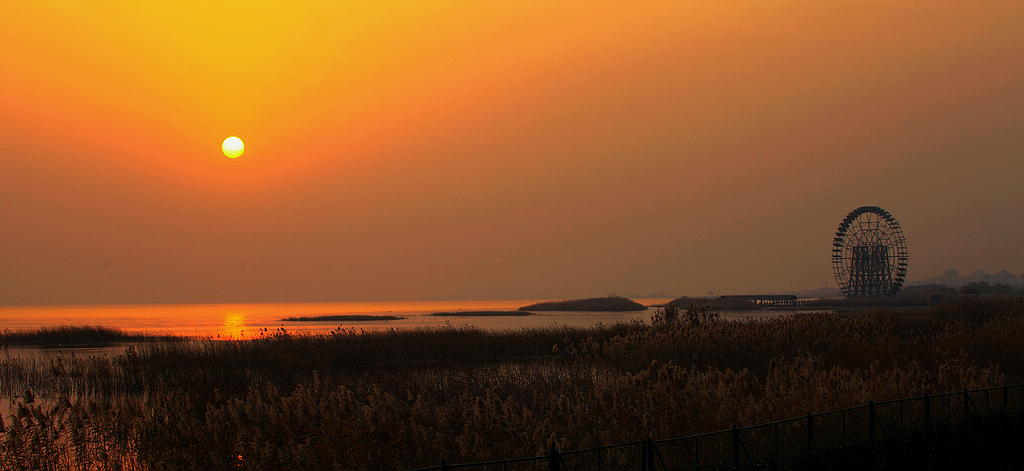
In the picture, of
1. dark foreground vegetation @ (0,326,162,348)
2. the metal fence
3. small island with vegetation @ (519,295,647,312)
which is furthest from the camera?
small island with vegetation @ (519,295,647,312)

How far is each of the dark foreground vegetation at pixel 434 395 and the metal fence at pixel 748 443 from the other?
0.74 m

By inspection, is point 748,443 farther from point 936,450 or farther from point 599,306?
point 599,306

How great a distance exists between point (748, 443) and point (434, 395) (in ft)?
31.4

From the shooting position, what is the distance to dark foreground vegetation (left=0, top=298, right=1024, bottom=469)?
1393cm

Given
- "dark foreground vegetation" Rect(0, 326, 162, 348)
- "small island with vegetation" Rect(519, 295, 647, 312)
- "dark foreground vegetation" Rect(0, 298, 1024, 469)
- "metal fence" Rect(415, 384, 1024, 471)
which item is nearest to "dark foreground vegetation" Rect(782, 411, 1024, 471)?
"metal fence" Rect(415, 384, 1024, 471)

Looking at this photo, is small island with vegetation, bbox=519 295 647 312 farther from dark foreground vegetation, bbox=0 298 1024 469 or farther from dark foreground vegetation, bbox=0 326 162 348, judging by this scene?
dark foreground vegetation, bbox=0 298 1024 469

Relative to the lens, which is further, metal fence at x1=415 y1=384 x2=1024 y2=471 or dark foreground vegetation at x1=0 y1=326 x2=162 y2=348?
dark foreground vegetation at x1=0 y1=326 x2=162 y2=348

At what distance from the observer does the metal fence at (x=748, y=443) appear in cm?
1112

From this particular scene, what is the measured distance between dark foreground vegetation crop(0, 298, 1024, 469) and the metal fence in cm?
74

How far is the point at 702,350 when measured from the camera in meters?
29.1

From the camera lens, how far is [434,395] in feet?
65.7

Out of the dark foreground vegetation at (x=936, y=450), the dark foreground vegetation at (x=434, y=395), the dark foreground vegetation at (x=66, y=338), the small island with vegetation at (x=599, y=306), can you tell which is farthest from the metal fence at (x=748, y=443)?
the small island with vegetation at (x=599, y=306)

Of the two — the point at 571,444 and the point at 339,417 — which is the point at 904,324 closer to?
the point at 571,444

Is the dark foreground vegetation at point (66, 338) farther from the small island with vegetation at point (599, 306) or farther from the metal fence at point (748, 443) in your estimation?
the small island with vegetation at point (599, 306)
